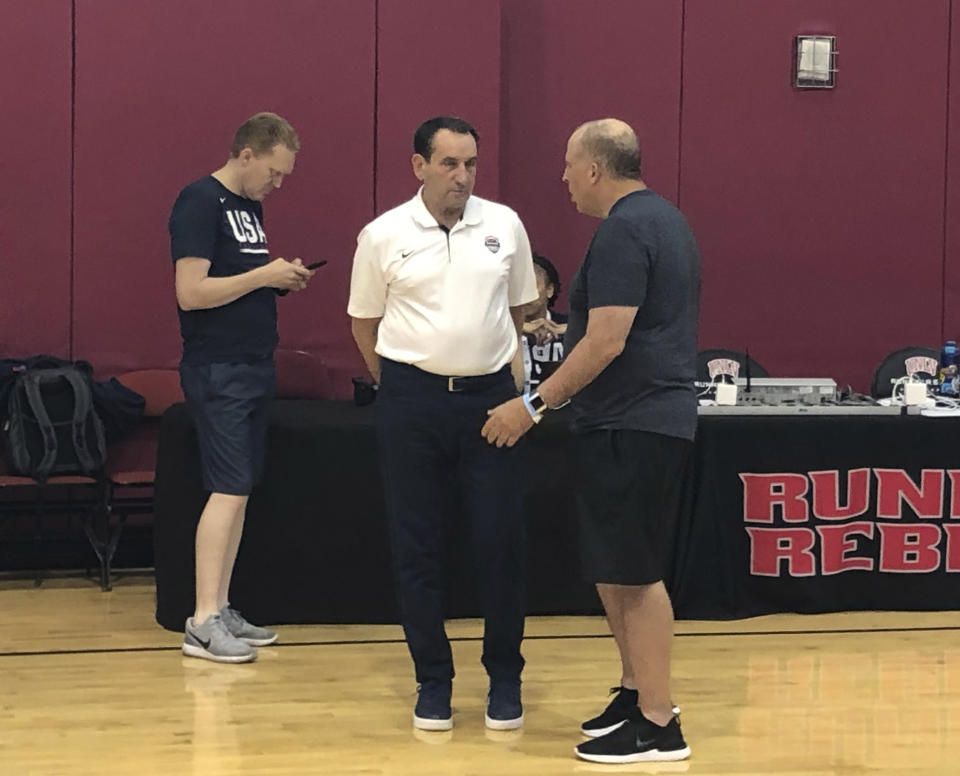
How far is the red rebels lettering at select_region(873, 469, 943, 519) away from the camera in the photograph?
5133 millimetres

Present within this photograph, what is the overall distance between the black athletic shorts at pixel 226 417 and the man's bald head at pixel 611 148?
1.57 meters

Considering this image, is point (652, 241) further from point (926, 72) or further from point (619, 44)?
point (926, 72)

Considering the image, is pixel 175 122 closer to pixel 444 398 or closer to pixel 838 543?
pixel 444 398

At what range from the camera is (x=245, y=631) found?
4793 millimetres

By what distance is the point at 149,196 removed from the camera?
6184mm

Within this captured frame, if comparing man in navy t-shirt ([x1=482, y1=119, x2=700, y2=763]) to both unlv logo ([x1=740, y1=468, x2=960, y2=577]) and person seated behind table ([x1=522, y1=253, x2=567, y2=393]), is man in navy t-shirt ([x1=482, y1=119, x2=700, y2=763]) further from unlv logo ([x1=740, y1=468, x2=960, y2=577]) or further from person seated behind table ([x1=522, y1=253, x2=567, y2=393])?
person seated behind table ([x1=522, y1=253, x2=567, y2=393])

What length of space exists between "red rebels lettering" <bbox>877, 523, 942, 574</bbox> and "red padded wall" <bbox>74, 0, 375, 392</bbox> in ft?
8.54

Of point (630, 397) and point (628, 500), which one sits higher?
point (630, 397)

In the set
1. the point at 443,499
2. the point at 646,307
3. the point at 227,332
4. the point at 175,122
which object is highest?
the point at 175,122

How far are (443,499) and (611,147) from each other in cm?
101

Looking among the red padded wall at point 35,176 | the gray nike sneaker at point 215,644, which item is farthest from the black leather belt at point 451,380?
the red padded wall at point 35,176

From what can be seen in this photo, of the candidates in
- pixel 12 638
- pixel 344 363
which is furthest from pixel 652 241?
pixel 344 363

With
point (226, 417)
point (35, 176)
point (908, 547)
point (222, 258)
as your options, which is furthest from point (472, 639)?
point (35, 176)

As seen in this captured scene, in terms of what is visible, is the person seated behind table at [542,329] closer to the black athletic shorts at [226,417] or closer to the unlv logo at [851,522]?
the unlv logo at [851,522]
